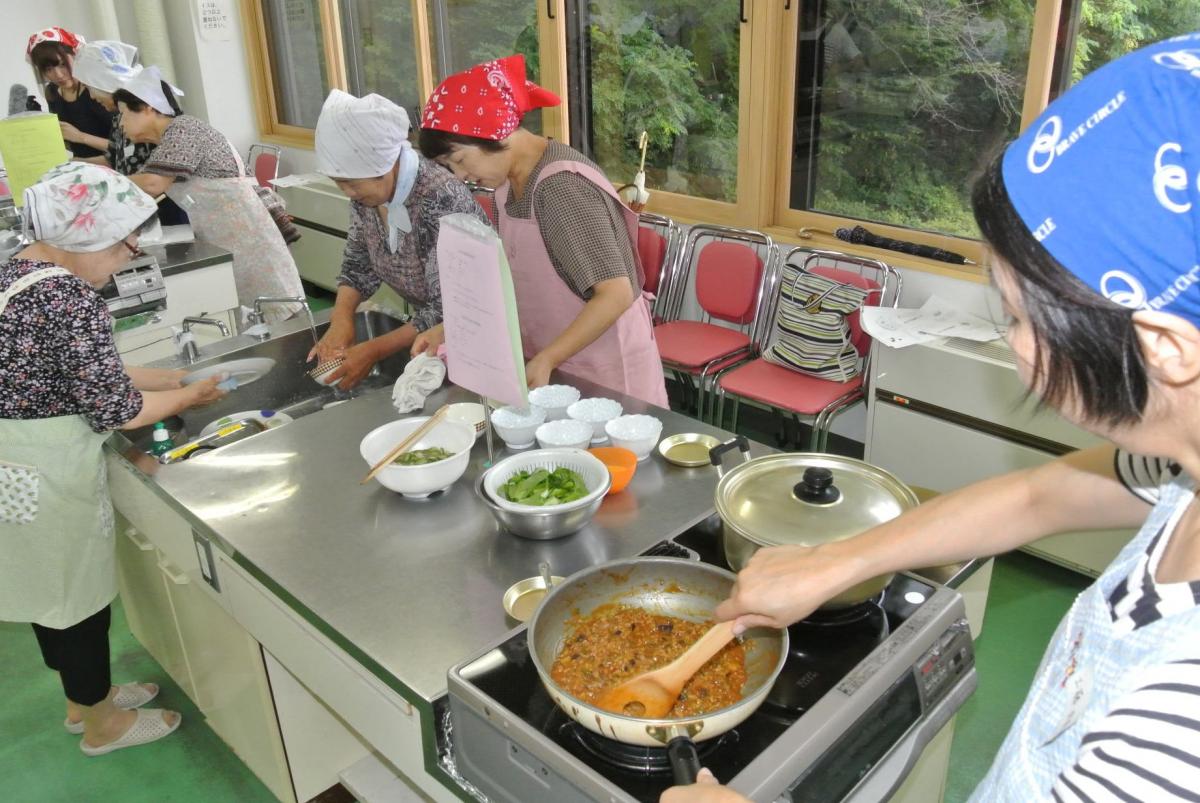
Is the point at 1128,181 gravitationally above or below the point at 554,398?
above

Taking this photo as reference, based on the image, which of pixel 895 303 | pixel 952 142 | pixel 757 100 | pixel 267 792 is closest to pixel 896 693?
pixel 267 792

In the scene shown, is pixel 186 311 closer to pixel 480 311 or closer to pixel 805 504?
pixel 480 311

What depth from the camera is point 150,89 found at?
330 centimetres

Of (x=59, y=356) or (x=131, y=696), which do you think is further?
(x=131, y=696)

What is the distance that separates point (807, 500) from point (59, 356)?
1426mm

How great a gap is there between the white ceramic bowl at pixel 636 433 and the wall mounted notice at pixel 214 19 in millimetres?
5458

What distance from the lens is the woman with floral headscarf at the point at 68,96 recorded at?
452cm

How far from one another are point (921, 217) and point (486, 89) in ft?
6.75

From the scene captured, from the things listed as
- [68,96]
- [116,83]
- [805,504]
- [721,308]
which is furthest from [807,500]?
[68,96]

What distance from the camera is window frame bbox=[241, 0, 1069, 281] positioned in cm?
291

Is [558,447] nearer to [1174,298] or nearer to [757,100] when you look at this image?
[1174,298]

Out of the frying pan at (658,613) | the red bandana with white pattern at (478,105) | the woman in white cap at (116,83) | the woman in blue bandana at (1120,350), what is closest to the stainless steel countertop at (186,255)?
the woman in white cap at (116,83)

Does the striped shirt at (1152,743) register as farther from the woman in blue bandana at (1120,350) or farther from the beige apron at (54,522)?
the beige apron at (54,522)

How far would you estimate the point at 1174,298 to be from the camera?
1.70 feet
